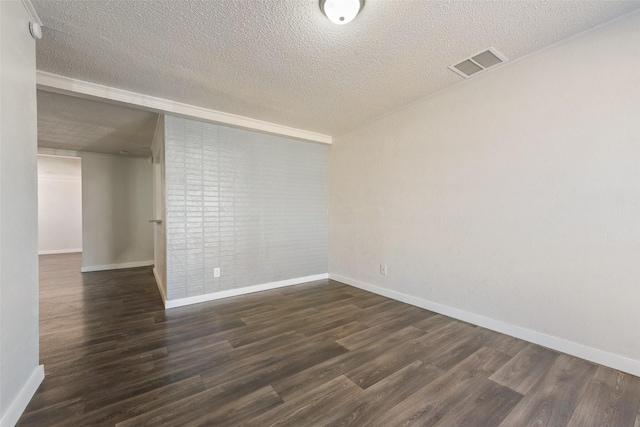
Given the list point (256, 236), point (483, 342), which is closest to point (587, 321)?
point (483, 342)

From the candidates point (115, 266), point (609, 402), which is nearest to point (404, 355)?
point (609, 402)

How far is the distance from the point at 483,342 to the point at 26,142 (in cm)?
358

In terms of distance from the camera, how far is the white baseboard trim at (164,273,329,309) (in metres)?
3.02

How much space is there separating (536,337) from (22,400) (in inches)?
139

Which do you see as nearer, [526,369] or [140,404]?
[140,404]

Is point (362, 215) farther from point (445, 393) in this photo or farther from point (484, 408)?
point (484, 408)

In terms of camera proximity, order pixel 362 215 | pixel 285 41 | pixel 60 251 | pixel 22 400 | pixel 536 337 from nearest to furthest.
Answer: pixel 22 400 → pixel 285 41 → pixel 536 337 → pixel 362 215 → pixel 60 251

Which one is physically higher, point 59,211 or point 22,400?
point 59,211

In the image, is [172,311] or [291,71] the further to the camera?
[172,311]

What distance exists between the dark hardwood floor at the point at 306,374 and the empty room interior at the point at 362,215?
0.06 ft

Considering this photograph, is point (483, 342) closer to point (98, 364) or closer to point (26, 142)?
point (98, 364)

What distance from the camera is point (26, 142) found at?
1528 mm

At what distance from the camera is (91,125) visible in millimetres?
3520

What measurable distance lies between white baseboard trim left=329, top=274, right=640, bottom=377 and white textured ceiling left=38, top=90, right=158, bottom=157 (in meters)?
4.00
